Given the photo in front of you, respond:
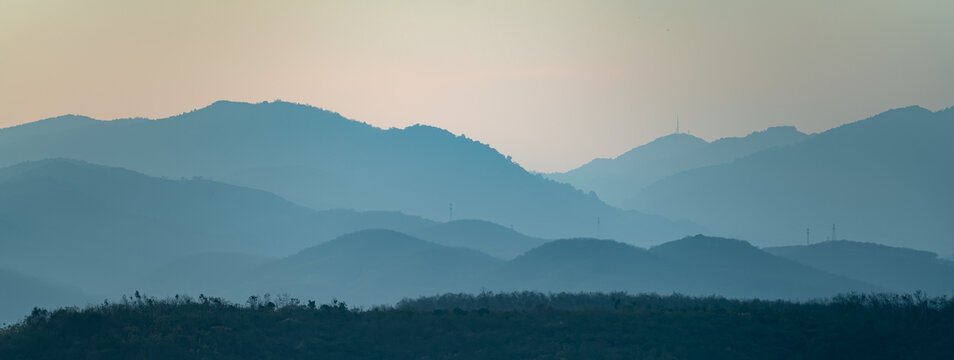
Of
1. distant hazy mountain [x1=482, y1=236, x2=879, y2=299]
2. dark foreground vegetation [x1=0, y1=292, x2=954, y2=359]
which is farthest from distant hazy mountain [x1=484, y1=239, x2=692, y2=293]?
dark foreground vegetation [x1=0, y1=292, x2=954, y2=359]

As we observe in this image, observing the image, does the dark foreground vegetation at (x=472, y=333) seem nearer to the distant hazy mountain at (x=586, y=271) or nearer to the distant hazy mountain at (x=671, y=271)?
the distant hazy mountain at (x=586, y=271)

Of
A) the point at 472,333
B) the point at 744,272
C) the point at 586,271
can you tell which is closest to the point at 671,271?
the point at 586,271

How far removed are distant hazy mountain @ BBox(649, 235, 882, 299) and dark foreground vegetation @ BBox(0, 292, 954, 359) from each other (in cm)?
11427

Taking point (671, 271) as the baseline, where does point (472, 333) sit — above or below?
below

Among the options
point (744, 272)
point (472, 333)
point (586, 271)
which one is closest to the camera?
point (472, 333)

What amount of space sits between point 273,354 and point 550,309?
12906mm

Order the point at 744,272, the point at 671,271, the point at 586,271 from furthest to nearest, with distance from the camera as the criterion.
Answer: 1. the point at 744,272
2. the point at 586,271
3. the point at 671,271

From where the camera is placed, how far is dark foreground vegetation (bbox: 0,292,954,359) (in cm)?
3834

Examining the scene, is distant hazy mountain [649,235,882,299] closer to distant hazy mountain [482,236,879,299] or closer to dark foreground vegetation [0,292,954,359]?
distant hazy mountain [482,236,879,299]

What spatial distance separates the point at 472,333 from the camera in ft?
139

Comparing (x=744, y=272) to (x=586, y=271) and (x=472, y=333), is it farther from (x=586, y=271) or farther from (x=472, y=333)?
(x=472, y=333)

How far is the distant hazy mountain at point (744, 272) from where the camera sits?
164m

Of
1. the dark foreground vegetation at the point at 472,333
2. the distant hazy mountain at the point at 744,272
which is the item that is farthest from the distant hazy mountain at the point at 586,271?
the dark foreground vegetation at the point at 472,333

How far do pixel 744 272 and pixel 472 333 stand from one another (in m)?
137
